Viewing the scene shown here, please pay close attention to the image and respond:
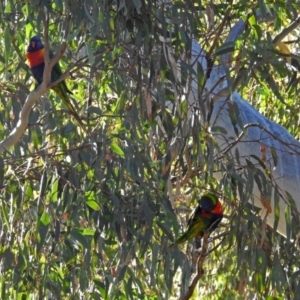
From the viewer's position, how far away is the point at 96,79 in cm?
235

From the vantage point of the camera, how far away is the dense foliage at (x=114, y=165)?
1944 millimetres

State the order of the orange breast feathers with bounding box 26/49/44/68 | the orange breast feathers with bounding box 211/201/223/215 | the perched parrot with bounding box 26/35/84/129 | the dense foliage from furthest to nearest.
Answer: the orange breast feathers with bounding box 211/201/223/215, the orange breast feathers with bounding box 26/49/44/68, the perched parrot with bounding box 26/35/84/129, the dense foliage

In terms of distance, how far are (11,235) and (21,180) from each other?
0.16 m

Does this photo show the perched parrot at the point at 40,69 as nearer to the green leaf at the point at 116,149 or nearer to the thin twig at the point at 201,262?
the green leaf at the point at 116,149

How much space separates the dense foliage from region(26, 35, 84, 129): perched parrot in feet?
0.15

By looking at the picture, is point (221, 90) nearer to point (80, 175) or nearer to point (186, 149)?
point (186, 149)

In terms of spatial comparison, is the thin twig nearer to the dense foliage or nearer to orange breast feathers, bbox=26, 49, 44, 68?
the dense foliage

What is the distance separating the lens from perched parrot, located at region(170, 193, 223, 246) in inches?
99.0

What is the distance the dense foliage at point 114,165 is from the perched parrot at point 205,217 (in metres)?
0.19

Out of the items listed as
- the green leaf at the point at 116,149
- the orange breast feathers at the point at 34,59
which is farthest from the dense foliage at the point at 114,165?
the orange breast feathers at the point at 34,59

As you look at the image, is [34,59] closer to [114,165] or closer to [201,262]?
[114,165]

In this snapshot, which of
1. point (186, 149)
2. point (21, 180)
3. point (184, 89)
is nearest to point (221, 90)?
point (184, 89)

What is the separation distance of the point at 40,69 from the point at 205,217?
68 cm

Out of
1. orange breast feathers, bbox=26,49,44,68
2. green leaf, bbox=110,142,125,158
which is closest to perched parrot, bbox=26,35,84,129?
orange breast feathers, bbox=26,49,44,68
